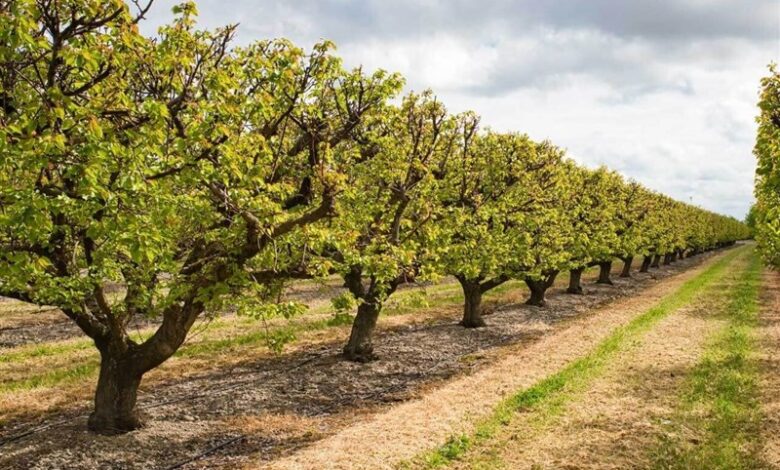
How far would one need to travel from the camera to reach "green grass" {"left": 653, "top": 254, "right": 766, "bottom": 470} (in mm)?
13703

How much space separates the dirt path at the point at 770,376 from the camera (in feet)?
47.1

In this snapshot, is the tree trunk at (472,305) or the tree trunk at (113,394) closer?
the tree trunk at (113,394)

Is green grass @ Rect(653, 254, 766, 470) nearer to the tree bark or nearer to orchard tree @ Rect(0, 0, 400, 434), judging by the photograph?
orchard tree @ Rect(0, 0, 400, 434)

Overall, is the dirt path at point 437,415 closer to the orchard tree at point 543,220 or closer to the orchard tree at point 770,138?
the orchard tree at point 543,220

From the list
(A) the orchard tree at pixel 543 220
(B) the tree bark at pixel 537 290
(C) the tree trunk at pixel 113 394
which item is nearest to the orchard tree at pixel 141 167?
(C) the tree trunk at pixel 113 394

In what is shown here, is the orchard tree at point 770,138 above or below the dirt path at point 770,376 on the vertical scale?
above

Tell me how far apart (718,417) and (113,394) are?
17.7 metres

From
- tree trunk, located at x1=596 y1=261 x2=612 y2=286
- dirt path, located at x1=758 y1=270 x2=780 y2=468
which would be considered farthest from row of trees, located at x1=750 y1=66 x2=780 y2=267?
tree trunk, located at x1=596 y1=261 x2=612 y2=286

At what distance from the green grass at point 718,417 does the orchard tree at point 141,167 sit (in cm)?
1080

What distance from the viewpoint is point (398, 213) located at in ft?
66.3

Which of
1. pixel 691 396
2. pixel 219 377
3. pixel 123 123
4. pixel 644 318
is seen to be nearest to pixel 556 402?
pixel 691 396

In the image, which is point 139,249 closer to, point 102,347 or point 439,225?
point 102,347

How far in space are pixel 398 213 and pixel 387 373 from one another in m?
7.85

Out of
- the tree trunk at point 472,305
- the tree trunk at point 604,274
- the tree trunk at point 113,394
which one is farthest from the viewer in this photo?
the tree trunk at point 604,274
